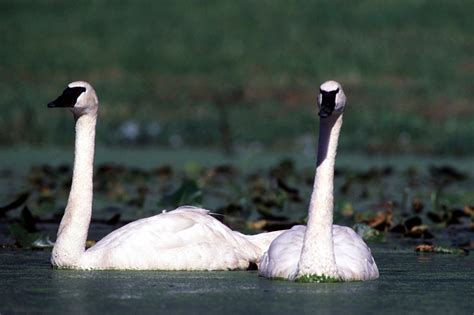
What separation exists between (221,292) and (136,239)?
133 centimetres

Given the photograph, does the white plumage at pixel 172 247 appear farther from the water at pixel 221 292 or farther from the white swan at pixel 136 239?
the water at pixel 221 292

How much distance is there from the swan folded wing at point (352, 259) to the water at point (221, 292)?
0.25 ft

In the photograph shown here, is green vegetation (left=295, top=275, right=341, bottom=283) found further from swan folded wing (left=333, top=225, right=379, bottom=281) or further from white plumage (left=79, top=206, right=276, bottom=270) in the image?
white plumage (left=79, top=206, right=276, bottom=270)

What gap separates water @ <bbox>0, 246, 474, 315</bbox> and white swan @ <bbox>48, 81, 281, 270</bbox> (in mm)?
142

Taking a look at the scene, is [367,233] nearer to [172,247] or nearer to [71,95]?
[172,247]

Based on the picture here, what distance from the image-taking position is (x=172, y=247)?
9.57 metres

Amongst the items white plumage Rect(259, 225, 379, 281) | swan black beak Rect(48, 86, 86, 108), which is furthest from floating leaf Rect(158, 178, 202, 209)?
white plumage Rect(259, 225, 379, 281)

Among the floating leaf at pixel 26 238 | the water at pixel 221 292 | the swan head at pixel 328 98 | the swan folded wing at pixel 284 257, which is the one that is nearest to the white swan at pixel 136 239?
the water at pixel 221 292

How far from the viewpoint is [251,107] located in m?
27.3

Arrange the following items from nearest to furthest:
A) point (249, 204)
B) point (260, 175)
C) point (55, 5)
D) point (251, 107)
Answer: point (249, 204)
point (260, 175)
point (251, 107)
point (55, 5)

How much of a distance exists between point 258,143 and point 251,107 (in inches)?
134

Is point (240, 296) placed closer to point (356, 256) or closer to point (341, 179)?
point (356, 256)

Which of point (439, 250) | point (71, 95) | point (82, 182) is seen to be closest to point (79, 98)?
point (71, 95)

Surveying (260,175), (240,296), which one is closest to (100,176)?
(260,175)
